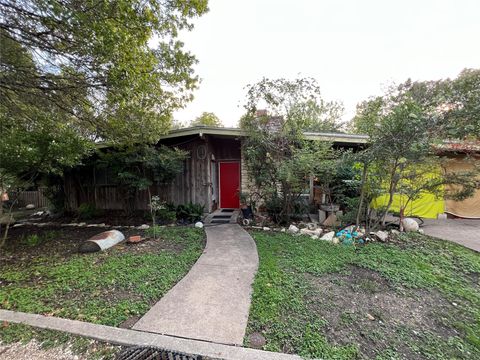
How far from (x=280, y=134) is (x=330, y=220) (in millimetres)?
2984

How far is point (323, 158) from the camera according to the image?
5.35 metres

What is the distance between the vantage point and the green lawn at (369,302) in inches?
72.3

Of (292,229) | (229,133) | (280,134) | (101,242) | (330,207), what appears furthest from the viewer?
(229,133)

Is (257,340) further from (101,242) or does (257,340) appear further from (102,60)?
(102,60)

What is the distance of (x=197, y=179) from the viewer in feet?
23.2

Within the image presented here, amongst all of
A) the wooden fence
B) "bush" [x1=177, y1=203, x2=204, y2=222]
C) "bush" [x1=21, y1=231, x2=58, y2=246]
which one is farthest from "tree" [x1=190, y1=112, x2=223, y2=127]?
"bush" [x1=21, y1=231, x2=58, y2=246]

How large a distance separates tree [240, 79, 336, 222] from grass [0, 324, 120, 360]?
4.48 meters

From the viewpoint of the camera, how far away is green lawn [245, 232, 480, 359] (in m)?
1.84

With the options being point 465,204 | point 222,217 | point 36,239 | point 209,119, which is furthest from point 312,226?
point 209,119

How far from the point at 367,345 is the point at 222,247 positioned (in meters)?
2.92

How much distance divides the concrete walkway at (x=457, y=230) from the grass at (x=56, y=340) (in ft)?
22.0

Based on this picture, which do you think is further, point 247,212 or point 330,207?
point 247,212

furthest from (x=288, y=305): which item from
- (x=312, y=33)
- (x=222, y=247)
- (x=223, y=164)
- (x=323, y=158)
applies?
(x=312, y=33)

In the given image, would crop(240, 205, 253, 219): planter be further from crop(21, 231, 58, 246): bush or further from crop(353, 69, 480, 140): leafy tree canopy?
crop(21, 231, 58, 246): bush
